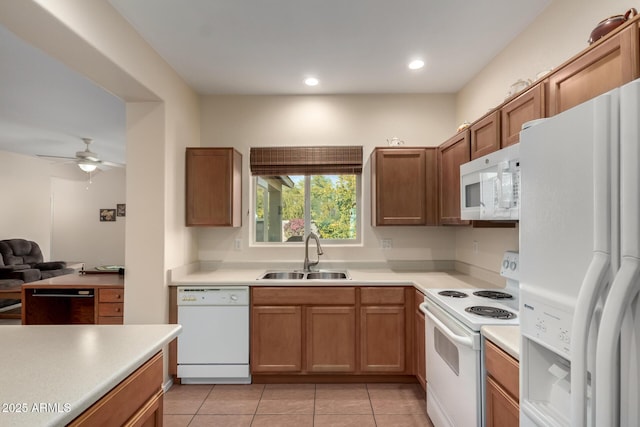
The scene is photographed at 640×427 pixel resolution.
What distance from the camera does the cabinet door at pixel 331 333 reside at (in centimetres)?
265

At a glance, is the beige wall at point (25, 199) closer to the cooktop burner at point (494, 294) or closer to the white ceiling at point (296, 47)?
the white ceiling at point (296, 47)

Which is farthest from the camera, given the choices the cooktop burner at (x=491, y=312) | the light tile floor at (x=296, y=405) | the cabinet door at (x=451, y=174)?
the cabinet door at (x=451, y=174)

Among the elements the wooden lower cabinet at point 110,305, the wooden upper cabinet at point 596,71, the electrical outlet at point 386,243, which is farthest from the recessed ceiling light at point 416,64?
the wooden lower cabinet at point 110,305

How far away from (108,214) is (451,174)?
24.3 ft

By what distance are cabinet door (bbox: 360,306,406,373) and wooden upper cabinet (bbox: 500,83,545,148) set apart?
5.09 feet

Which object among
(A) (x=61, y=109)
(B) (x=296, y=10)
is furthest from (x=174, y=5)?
(A) (x=61, y=109)

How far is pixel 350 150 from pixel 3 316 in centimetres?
543

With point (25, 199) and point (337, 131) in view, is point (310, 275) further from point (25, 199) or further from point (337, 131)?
point (25, 199)

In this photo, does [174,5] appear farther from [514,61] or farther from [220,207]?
[514,61]

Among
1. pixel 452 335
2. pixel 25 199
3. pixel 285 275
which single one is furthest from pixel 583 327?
pixel 25 199

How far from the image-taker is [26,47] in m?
2.35

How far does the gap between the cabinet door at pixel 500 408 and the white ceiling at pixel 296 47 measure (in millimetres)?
2151

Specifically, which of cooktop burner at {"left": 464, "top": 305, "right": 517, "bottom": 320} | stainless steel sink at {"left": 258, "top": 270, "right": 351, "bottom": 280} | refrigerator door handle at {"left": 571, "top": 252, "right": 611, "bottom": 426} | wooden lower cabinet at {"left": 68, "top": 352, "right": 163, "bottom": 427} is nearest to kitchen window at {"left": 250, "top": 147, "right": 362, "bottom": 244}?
stainless steel sink at {"left": 258, "top": 270, "right": 351, "bottom": 280}

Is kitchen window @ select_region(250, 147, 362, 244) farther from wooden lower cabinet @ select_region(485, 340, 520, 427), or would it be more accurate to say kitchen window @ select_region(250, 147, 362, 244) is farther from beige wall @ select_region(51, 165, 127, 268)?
beige wall @ select_region(51, 165, 127, 268)
